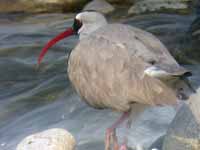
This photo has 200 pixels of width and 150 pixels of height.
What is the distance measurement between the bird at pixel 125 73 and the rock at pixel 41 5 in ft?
26.2

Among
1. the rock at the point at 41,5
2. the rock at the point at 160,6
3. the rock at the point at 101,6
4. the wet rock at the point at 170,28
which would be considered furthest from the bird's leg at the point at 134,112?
the rock at the point at 41,5

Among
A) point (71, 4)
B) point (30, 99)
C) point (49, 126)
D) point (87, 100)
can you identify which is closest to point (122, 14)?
point (71, 4)

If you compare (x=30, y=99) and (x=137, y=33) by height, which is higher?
(x=137, y=33)

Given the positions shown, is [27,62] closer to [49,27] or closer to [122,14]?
[49,27]

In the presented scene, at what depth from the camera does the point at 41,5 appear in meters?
15.1

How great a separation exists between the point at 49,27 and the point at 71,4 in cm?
162

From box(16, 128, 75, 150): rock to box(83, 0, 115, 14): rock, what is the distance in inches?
294

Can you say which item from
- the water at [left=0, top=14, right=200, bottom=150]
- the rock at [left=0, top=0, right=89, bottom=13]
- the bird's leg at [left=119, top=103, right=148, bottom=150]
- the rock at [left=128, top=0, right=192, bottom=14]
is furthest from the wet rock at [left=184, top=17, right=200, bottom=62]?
the bird's leg at [left=119, top=103, right=148, bottom=150]

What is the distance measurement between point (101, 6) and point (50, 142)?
8.00 meters

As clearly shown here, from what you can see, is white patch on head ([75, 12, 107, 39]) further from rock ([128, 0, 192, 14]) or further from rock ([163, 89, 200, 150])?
rock ([128, 0, 192, 14])

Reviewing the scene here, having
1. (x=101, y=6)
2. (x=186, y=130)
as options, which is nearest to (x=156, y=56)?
(x=186, y=130)

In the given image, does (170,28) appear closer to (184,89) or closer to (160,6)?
(160,6)

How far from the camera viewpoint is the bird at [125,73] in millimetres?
6066

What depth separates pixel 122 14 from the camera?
14.3 meters
